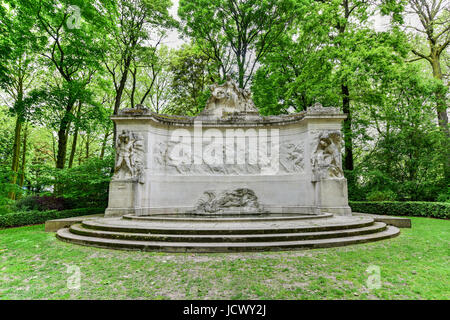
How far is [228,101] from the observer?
42.7 ft

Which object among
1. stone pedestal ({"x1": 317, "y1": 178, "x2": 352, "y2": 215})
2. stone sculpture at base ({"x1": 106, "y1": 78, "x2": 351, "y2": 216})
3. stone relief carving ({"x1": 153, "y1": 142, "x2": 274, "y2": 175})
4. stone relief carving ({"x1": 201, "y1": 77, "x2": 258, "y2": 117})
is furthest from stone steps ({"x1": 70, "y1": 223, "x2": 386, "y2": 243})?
stone relief carving ({"x1": 201, "y1": 77, "x2": 258, "y2": 117})

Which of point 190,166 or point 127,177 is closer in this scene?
point 127,177

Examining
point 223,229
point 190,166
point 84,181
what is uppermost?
point 190,166

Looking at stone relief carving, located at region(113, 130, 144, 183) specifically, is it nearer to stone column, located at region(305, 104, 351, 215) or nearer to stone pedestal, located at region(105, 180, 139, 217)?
stone pedestal, located at region(105, 180, 139, 217)

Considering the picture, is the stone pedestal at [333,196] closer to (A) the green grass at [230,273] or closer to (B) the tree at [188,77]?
(A) the green grass at [230,273]

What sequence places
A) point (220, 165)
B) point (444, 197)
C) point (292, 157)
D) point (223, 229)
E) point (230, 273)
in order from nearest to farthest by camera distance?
1. point (230, 273)
2. point (223, 229)
3. point (292, 157)
4. point (220, 165)
5. point (444, 197)

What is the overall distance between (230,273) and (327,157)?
8138mm

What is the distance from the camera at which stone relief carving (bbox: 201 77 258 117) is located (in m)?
13.0

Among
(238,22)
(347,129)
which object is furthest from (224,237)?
(238,22)

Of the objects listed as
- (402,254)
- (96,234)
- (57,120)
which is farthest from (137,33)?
(402,254)

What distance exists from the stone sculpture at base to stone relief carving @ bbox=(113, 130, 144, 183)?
43 millimetres

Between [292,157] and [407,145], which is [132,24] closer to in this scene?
[292,157]
